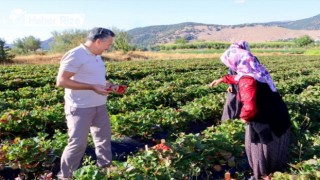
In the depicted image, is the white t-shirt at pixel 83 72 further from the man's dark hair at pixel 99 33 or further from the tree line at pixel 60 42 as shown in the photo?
the tree line at pixel 60 42

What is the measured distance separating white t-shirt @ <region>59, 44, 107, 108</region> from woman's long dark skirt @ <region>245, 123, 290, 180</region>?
178 centimetres

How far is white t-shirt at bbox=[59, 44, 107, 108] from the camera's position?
371 centimetres

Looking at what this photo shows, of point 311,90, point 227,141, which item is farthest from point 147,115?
point 311,90

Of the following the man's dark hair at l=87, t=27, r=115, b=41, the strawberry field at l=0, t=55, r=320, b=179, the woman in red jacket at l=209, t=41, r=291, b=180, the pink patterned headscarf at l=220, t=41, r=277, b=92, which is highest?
the man's dark hair at l=87, t=27, r=115, b=41

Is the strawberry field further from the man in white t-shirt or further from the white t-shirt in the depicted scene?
the white t-shirt

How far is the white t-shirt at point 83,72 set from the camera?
371cm

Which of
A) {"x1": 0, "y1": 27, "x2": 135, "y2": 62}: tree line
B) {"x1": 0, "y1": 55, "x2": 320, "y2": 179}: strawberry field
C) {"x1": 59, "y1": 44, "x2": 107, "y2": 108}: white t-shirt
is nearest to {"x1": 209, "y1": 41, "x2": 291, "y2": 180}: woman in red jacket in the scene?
{"x1": 0, "y1": 55, "x2": 320, "y2": 179}: strawberry field

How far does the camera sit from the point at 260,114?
12.7 ft

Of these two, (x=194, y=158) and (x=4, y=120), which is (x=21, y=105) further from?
(x=194, y=158)

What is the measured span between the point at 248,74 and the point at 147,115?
2.89 meters

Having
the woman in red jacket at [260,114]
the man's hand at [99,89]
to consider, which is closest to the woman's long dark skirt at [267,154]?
the woman in red jacket at [260,114]

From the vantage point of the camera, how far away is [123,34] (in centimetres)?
6756

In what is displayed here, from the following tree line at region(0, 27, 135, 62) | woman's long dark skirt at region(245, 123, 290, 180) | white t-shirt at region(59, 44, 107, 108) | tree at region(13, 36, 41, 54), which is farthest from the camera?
tree at region(13, 36, 41, 54)

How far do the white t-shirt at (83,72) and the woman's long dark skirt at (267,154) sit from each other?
1.78 m
